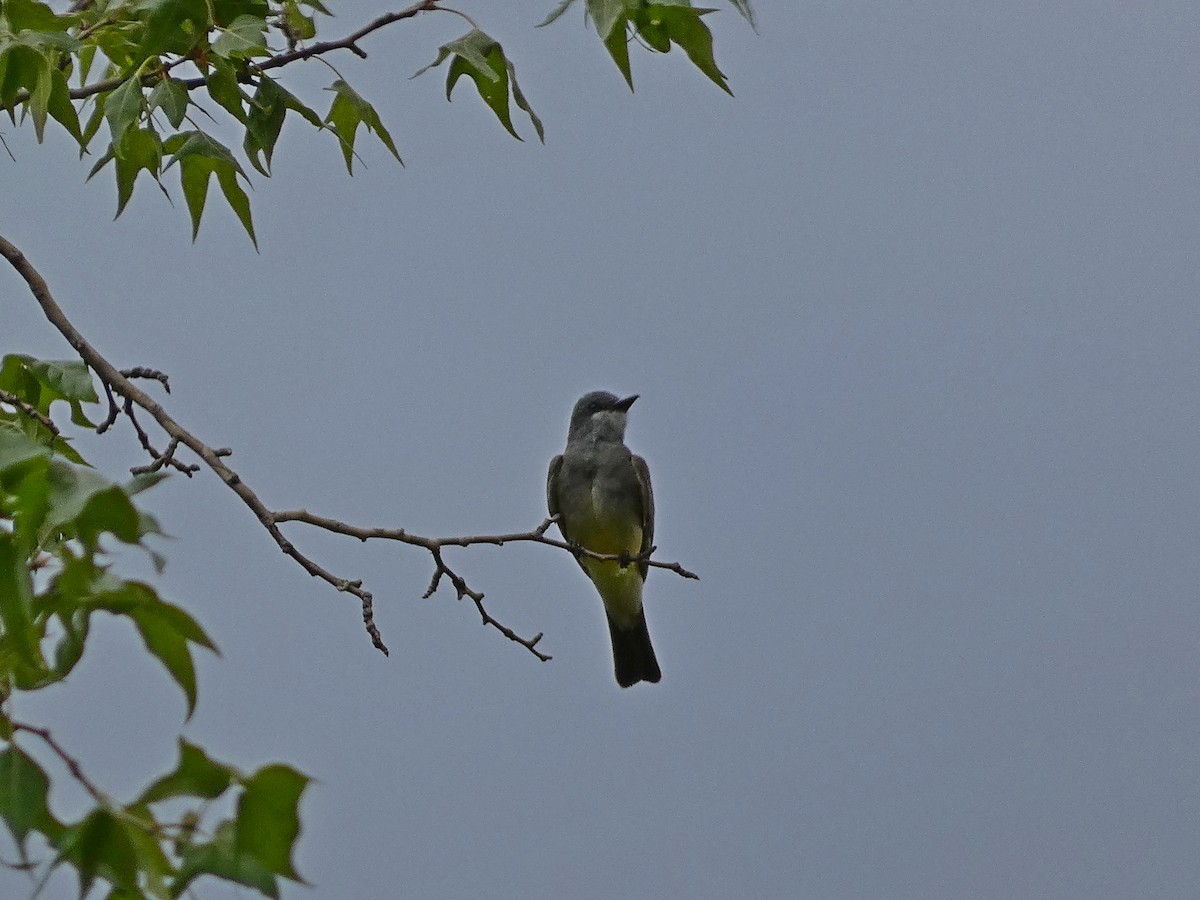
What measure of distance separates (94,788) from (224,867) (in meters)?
0.18

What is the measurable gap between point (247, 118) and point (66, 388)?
0.72 meters

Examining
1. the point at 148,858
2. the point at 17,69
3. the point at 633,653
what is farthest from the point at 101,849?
the point at 633,653

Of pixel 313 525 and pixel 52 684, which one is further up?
pixel 313 525

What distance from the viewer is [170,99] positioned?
3.21 meters

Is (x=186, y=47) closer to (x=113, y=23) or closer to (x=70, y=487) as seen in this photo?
(x=113, y=23)

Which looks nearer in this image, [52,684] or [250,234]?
[52,684]

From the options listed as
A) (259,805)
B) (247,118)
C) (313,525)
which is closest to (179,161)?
(247,118)

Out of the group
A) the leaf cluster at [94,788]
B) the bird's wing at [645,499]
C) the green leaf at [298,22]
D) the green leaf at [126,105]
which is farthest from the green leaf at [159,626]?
the bird's wing at [645,499]

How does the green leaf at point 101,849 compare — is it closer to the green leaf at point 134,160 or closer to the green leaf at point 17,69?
the green leaf at point 17,69

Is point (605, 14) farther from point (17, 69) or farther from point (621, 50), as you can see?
point (17, 69)

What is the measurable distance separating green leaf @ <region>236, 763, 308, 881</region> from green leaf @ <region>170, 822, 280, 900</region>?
1cm

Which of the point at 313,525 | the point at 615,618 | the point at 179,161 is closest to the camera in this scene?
the point at 313,525

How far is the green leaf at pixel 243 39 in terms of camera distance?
3.18 metres

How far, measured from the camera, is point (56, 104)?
125 inches
